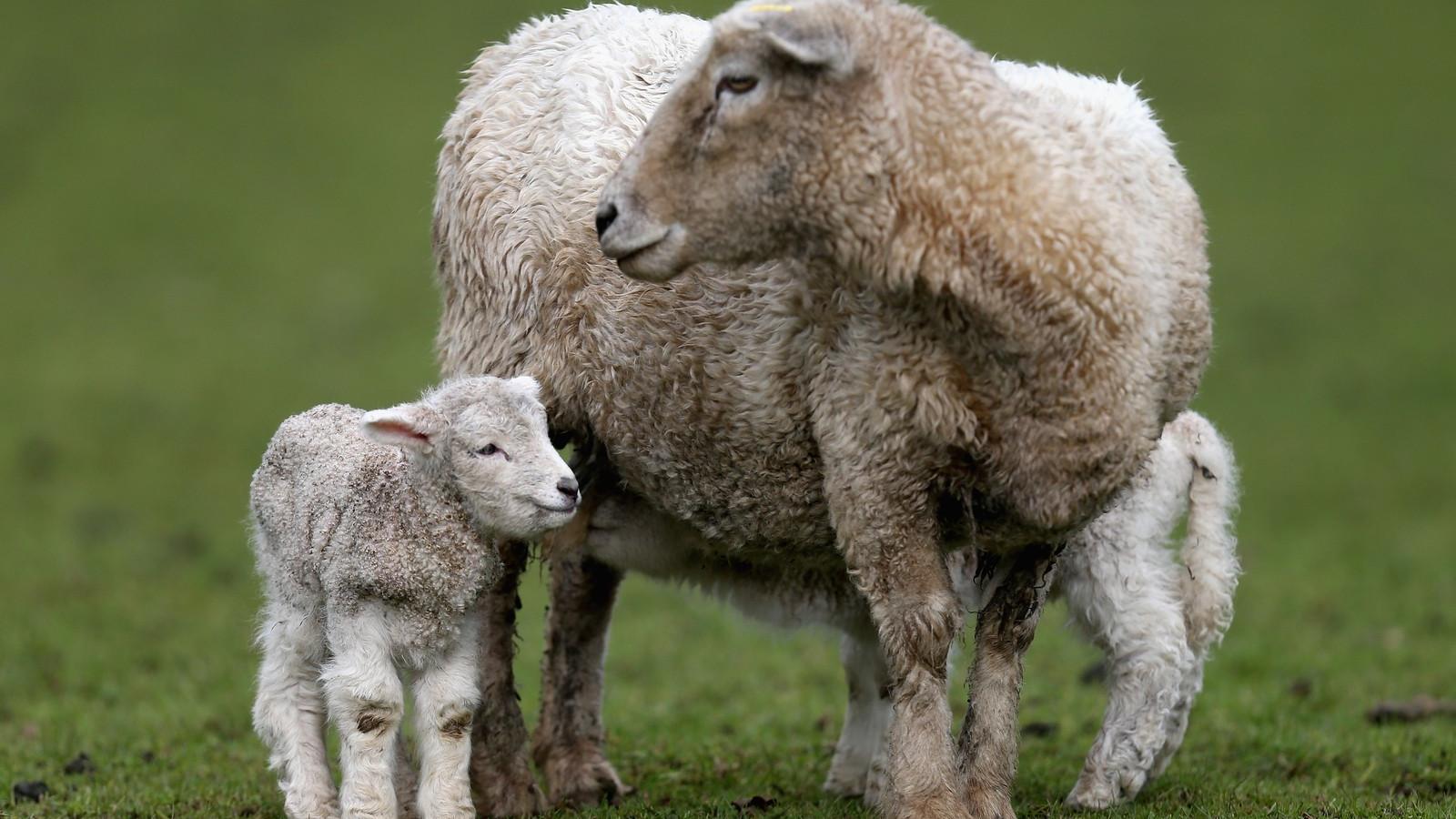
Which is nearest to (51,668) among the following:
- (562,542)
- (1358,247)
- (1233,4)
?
(562,542)

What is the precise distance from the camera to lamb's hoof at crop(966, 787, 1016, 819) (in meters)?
6.23

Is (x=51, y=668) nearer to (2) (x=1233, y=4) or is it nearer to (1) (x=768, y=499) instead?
(1) (x=768, y=499)

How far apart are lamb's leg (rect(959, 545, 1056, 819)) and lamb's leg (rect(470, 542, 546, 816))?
1.80 m

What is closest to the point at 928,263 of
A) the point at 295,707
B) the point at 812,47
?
the point at 812,47

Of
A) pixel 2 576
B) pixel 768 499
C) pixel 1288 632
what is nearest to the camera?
pixel 768 499

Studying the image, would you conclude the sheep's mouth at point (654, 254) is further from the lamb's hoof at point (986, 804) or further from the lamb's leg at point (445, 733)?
the lamb's hoof at point (986, 804)

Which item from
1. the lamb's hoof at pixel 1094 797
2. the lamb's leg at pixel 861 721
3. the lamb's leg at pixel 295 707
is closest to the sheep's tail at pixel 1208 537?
the lamb's hoof at pixel 1094 797

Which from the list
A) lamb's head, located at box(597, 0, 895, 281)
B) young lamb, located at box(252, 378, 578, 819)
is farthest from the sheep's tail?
young lamb, located at box(252, 378, 578, 819)

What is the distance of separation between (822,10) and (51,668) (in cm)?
675

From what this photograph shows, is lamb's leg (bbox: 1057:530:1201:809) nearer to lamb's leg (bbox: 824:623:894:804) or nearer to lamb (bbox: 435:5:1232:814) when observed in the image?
lamb (bbox: 435:5:1232:814)

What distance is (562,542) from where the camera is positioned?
24.6 feet

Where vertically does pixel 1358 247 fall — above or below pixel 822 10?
below

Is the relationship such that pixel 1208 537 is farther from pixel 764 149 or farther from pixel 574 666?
pixel 764 149

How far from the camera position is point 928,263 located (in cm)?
550
